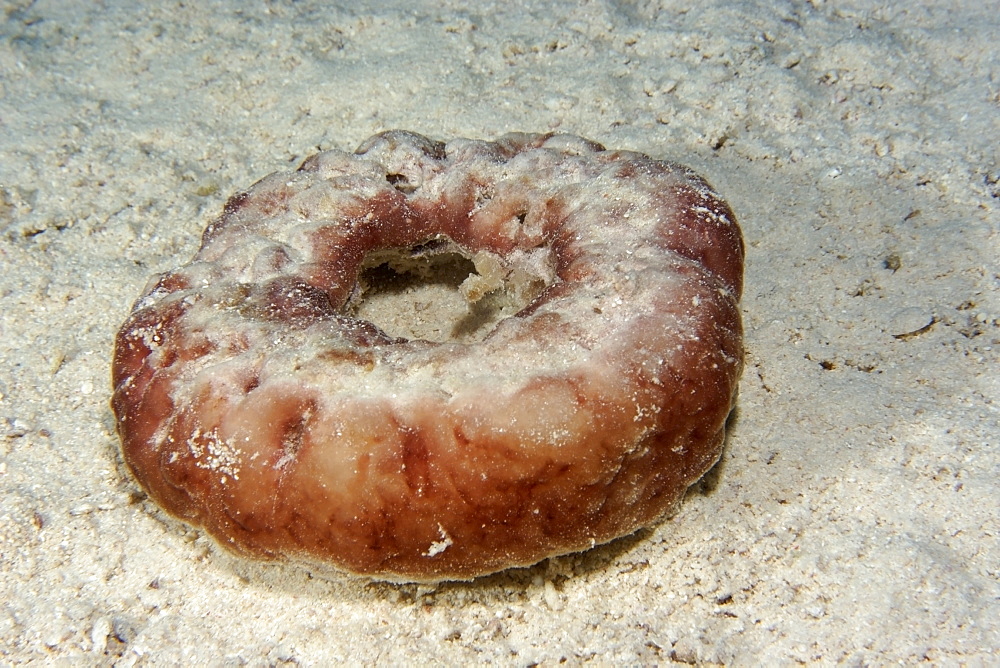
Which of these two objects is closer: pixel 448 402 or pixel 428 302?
pixel 448 402

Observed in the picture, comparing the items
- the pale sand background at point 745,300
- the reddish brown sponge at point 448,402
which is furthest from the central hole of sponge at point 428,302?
the pale sand background at point 745,300

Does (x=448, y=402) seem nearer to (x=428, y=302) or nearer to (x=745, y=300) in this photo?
(x=428, y=302)

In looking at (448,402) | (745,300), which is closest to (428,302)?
(448,402)

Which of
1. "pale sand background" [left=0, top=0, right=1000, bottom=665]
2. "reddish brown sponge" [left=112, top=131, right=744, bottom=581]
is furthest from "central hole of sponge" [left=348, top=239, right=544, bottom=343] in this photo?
"pale sand background" [left=0, top=0, right=1000, bottom=665]

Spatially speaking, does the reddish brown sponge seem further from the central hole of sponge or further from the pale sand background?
the central hole of sponge

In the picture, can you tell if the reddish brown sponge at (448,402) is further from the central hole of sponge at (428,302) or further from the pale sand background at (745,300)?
the central hole of sponge at (428,302)

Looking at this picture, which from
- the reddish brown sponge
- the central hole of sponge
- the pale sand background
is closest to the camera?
the reddish brown sponge

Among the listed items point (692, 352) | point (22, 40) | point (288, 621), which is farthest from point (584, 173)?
point (22, 40)
